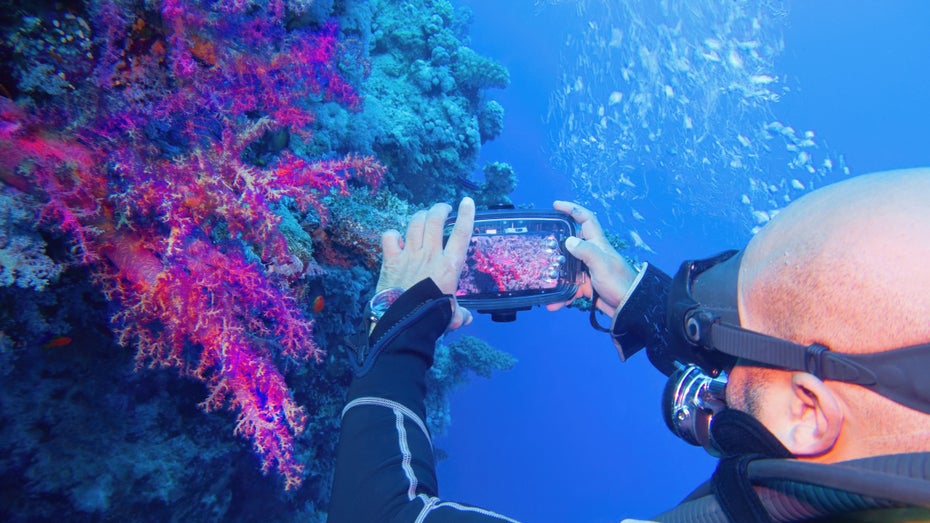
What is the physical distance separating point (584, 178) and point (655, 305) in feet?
141

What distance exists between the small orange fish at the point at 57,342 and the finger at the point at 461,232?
234 cm

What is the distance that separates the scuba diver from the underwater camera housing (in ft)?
1.56

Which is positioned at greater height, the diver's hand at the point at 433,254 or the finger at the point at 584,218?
the finger at the point at 584,218

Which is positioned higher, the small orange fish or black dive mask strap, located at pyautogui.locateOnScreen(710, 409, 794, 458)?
black dive mask strap, located at pyautogui.locateOnScreen(710, 409, 794, 458)

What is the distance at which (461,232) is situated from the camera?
2.11 meters

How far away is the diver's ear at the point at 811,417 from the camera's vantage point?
1195 millimetres

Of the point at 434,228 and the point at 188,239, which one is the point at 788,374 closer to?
the point at 434,228

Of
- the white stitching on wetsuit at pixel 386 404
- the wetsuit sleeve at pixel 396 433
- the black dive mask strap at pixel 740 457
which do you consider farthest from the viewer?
the white stitching on wetsuit at pixel 386 404

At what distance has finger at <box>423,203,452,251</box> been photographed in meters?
2.12

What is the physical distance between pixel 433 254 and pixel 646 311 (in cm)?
127

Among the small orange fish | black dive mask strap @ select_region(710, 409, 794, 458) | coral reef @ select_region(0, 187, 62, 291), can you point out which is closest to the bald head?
black dive mask strap @ select_region(710, 409, 794, 458)

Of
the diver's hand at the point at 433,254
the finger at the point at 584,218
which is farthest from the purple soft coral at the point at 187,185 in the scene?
the finger at the point at 584,218

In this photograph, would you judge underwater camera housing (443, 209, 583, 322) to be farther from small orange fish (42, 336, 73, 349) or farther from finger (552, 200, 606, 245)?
small orange fish (42, 336, 73, 349)

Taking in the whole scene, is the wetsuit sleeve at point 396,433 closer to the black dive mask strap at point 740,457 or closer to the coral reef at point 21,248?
the black dive mask strap at point 740,457
